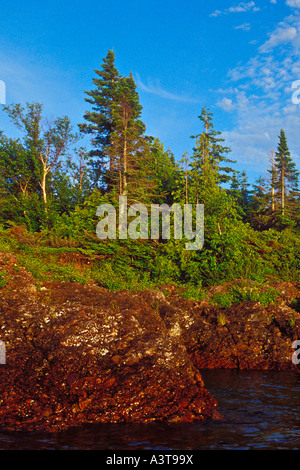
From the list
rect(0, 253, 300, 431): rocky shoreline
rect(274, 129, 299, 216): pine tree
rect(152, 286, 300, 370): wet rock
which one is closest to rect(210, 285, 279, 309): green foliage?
rect(152, 286, 300, 370): wet rock

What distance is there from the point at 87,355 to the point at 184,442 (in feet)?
6.56

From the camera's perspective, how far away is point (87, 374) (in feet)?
18.6

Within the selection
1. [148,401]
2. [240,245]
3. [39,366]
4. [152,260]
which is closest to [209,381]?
[148,401]

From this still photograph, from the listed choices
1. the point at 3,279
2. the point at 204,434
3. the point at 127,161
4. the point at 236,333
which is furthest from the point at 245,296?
the point at 127,161

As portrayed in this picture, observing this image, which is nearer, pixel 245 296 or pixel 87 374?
pixel 87 374

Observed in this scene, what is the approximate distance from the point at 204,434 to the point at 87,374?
1926mm

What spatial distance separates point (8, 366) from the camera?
5.75m

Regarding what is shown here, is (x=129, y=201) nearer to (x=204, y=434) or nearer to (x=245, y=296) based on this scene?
(x=245, y=296)

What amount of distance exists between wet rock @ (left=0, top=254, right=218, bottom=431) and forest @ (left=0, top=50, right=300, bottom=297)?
501 centimetres

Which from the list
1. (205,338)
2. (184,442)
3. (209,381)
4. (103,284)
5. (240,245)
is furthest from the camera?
(240,245)

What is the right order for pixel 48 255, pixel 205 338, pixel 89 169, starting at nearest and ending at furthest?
pixel 205 338, pixel 48 255, pixel 89 169

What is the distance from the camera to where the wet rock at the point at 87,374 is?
17.6 feet

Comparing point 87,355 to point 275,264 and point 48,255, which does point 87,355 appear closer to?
point 48,255

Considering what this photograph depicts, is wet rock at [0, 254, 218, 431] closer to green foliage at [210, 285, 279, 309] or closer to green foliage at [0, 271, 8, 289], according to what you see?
green foliage at [0, 271, 8, 289]
